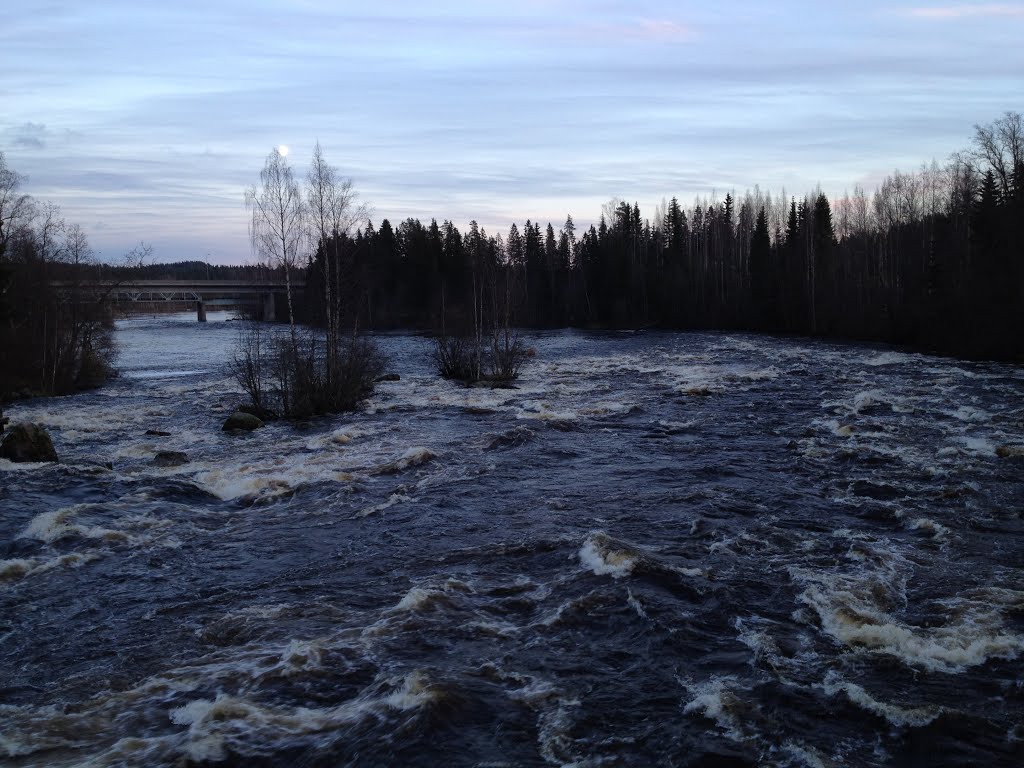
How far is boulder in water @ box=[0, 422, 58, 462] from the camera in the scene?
61.0 ft

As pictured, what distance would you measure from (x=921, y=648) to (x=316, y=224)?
81.5 ft

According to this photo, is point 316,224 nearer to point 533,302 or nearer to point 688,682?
point 688,682

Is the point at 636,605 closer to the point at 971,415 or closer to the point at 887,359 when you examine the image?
the point at 971,415

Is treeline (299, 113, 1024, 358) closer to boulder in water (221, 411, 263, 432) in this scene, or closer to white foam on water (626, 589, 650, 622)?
boulder in water (221, 411, 263, 432)

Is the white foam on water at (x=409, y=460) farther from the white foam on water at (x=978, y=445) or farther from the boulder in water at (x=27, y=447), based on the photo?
the white foam on water at (x=978, y=445)

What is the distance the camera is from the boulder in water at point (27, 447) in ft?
61.0

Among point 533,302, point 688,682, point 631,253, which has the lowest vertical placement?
point 688,682

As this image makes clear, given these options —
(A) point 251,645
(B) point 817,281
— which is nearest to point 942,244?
(B) point 817,281

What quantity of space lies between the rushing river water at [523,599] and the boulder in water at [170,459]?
0.48m

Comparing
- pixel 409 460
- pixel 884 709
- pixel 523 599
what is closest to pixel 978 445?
pixel 884 709

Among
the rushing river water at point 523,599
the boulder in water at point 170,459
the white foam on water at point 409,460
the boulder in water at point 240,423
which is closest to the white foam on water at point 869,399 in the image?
the rushing river water at point 523,599

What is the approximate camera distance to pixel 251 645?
8.58 m

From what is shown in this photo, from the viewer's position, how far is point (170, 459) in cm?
1838

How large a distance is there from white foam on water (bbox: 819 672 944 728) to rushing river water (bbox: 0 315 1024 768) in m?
0.03
